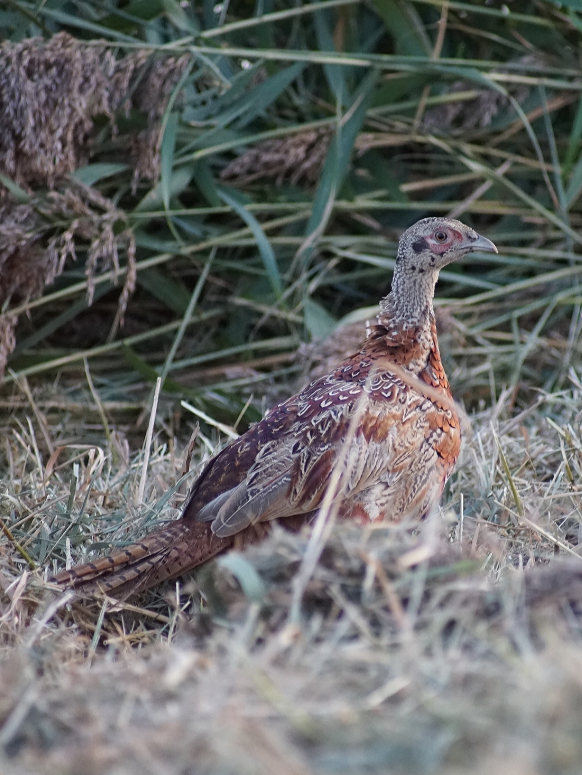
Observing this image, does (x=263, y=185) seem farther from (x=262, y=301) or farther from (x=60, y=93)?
(x=60, y=93)

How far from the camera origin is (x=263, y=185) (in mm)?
4672

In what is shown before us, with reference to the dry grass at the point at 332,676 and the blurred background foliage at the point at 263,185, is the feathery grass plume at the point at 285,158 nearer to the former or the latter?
the blurred background foliage at the point at 263,185

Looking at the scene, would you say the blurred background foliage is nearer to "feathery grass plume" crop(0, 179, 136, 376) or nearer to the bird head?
"feathery grass plume" crop(0, 179, 136, 376)

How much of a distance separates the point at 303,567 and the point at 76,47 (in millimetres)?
2766

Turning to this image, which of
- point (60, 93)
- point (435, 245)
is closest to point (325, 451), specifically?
point (435, 245)

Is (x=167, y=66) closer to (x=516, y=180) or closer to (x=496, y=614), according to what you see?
(x=516, y=180)

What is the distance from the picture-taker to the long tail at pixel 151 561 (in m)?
2.71

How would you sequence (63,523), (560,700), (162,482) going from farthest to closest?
(162,482) < (63,523) < (560,700)

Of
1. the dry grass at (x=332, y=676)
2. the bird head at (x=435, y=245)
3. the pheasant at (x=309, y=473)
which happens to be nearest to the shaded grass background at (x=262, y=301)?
the dry grass at (x=332, y=676)

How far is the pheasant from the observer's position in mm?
2816

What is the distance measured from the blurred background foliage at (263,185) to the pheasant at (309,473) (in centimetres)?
92

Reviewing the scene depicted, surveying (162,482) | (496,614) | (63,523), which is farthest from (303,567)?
(162,482)

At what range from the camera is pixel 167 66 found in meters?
3.86

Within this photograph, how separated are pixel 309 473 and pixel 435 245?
36.5 inches
